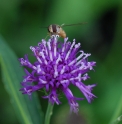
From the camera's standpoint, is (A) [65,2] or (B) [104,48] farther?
(B) [104,48]

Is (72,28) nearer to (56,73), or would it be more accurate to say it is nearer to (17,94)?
(17,94)

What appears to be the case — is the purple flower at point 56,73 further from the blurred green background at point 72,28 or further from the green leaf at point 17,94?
the blurred green background at point 72,28

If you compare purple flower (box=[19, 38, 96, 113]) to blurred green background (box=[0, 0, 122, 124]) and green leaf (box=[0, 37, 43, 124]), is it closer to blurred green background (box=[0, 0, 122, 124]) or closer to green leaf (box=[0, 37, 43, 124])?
green leaf (box=[0, 37, 43, 124])

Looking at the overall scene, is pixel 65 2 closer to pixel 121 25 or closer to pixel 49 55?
pixel 121 25

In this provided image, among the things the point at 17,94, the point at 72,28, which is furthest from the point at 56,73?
the point at 72,28

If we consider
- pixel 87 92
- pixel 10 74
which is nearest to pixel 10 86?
pixel 10 74

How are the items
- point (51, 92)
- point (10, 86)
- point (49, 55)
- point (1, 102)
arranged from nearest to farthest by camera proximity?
point (51, 92), point (49, 55), point (10, 86), point (1, 102)
